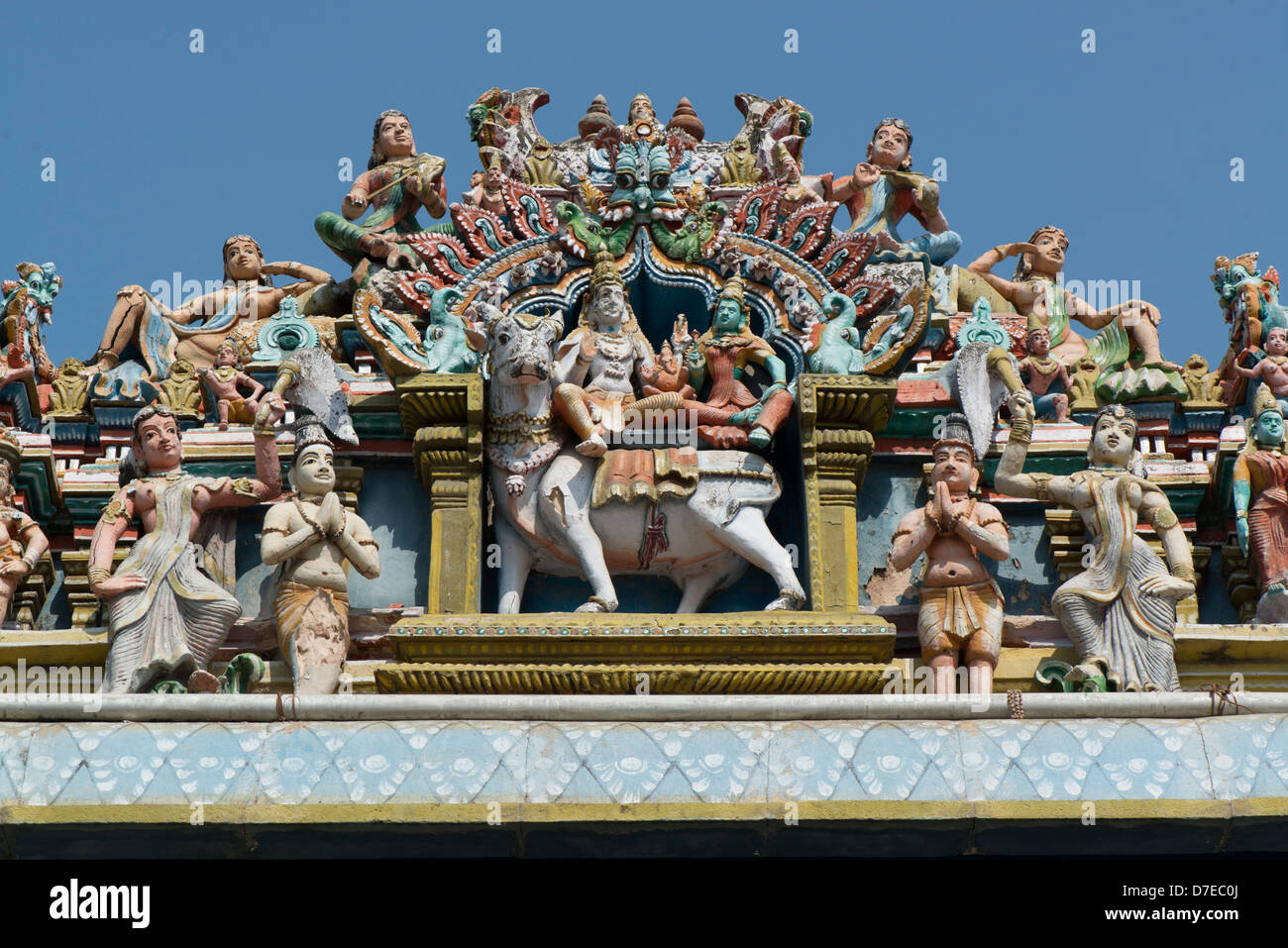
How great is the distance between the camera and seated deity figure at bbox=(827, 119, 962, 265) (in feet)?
65.5

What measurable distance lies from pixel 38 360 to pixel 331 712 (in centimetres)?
512

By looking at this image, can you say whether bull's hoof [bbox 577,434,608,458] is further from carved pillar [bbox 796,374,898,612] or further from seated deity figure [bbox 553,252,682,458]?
carved pillar [bbox 796,374,898,612]

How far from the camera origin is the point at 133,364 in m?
18.9

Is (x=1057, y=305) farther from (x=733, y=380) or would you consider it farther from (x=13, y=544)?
(x=13, y=544)

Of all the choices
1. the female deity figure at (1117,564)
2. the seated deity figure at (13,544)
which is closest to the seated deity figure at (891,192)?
the female deity figure at (1117,564)

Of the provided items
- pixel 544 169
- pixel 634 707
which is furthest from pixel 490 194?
pixel 634 707

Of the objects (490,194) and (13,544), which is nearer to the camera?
(13,544)

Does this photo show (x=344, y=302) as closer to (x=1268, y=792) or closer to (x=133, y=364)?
(x=133, y=364)

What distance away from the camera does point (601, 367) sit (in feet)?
57.8

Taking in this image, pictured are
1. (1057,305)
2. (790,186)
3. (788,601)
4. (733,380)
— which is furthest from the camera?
(1057,305)

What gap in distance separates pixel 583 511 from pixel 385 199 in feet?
13.6

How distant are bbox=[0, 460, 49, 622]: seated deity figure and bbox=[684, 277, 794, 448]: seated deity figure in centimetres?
457
